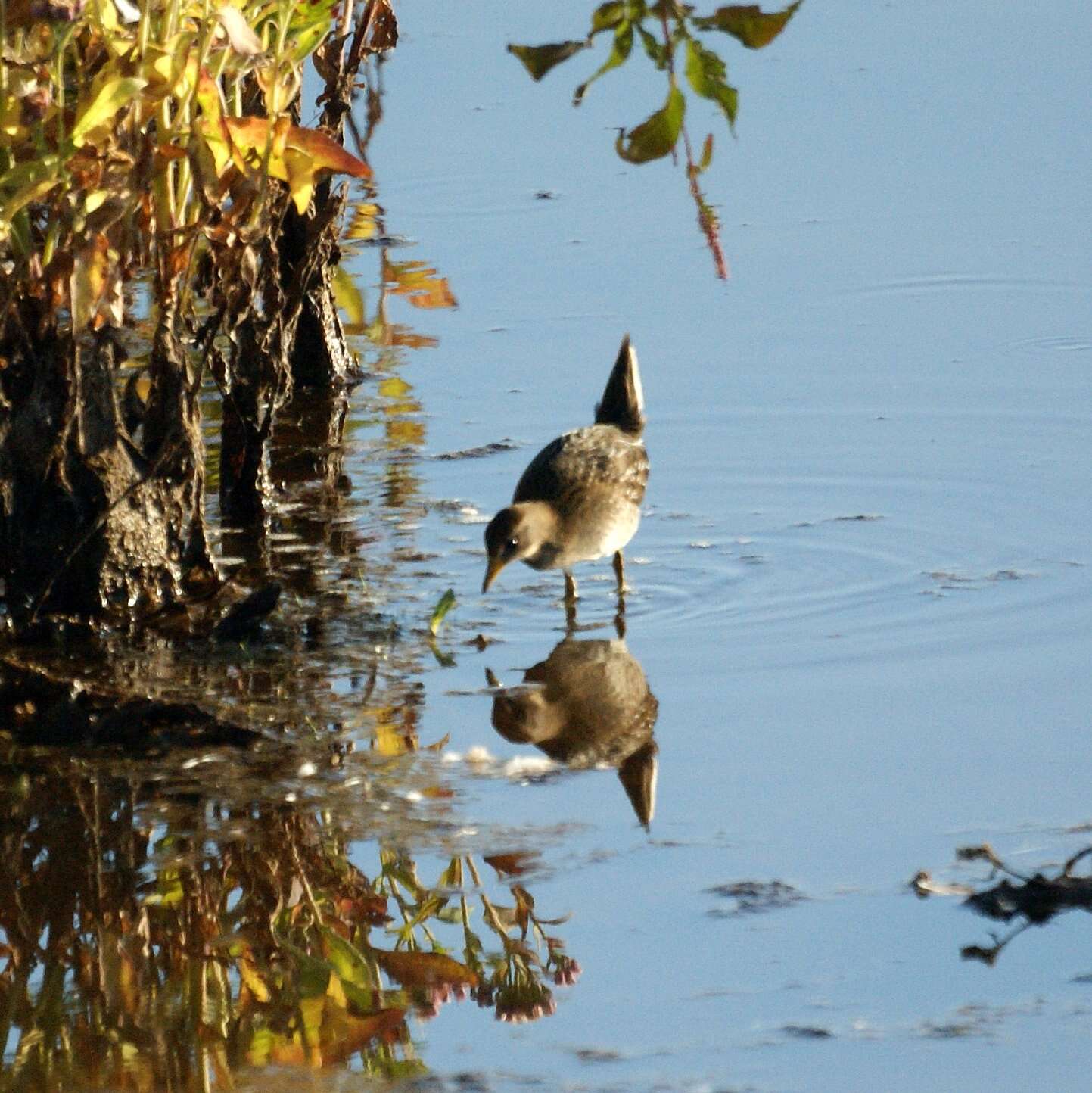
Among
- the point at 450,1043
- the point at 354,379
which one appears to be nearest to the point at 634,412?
the point at 354,379

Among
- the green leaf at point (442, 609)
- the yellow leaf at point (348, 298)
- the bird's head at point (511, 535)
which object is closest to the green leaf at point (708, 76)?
the green leaf at point (442, 609)

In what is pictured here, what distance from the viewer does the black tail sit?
8.10 metres

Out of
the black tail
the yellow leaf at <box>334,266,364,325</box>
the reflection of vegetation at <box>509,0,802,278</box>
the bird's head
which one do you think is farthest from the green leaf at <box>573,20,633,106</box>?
the yellow leaf at <box>334,266,364,325</box>

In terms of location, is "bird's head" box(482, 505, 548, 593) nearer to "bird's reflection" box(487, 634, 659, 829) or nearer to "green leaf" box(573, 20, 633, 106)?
"bird's reflection" box(487, 634, 659, 829)

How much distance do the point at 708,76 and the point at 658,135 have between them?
13 centimetres

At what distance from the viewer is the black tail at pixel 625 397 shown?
26.6 feet

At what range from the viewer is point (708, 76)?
Answer: 8.78 feet

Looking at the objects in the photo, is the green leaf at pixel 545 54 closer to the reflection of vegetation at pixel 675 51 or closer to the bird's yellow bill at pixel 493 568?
the reflection of vegetation at pixel 675 51

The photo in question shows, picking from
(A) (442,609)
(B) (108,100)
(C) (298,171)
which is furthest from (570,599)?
(B) (108,100)

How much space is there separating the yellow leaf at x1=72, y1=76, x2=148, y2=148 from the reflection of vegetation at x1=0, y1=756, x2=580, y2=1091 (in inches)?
66.7

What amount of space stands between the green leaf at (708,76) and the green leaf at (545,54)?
0.46 ft

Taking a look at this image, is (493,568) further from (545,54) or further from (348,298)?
(545,54)

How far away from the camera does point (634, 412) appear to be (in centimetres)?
816

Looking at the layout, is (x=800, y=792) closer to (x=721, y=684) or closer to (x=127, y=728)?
(x=721, y=684)
